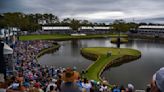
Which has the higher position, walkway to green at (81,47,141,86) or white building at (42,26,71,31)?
walkway to green at (81,47,141,86)

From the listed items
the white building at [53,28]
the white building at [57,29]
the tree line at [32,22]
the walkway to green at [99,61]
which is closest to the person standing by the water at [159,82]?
the walkway to green at [99,61]

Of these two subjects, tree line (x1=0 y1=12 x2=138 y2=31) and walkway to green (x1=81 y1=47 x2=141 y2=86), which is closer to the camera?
walkway to green (x1=81 y1=47 x2=141 y2=86)

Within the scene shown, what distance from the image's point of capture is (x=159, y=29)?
16825 centimetres

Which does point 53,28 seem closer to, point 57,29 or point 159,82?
point 57,29

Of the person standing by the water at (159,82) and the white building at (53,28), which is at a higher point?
the person standing by the water at (159,82)

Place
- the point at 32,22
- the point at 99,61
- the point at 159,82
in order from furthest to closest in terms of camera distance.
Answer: the point at 32,22 → the point at 99,61 → the point at 159,82

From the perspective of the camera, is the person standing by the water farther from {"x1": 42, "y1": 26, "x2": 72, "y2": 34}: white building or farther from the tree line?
{"x1": 42, "y1": 26, "x2": 72, "y2": 34}: white building

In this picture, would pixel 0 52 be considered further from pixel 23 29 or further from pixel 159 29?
pixel 159 29

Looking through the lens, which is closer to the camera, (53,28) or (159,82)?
(159,82)

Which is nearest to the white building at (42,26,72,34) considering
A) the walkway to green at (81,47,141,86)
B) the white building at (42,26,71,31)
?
the white building at (42,26,71,31)

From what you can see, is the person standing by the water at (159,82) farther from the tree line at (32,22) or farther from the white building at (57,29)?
the white building at (57,29)

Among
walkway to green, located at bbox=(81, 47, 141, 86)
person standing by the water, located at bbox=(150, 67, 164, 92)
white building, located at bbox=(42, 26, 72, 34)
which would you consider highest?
person standing by the water, located at bbox=(150, 67, 164, 92)

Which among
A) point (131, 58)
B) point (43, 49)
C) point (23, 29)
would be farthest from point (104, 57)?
point (23, 29)

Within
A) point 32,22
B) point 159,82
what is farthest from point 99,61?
point 32,22
